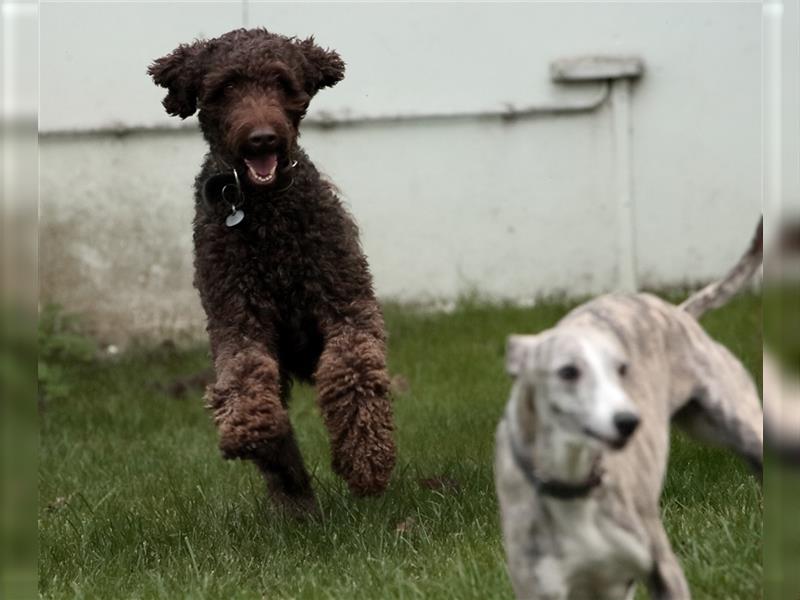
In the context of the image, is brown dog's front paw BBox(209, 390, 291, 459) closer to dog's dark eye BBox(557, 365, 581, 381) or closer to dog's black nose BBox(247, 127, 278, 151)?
dog's black nose BBox(247, 127, 278, 151)

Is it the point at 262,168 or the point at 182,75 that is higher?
the point at 182,75

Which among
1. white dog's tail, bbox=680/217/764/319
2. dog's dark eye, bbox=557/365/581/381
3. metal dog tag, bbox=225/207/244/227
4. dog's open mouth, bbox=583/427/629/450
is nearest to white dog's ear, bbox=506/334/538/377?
dog's dark eye, bbox=557/365/581/381

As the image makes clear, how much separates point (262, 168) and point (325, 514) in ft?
4.33

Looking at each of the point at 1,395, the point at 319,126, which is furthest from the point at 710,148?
the point at 1,395

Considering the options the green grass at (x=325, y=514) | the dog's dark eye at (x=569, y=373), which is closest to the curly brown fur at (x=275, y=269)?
the green grass at (x=325, y=514)

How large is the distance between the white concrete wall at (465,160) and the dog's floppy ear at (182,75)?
5.03 meters

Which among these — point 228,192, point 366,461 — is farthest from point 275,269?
point 366,461

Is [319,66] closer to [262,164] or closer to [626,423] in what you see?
[262,164]

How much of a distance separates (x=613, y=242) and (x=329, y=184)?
5.44 m

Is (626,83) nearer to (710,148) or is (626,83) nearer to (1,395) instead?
(710,148)

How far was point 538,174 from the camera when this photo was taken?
34.0 ft

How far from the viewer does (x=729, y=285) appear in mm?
3414

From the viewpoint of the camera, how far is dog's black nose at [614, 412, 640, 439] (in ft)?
8.43

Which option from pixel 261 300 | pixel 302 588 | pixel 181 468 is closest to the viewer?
pixel 302 588
